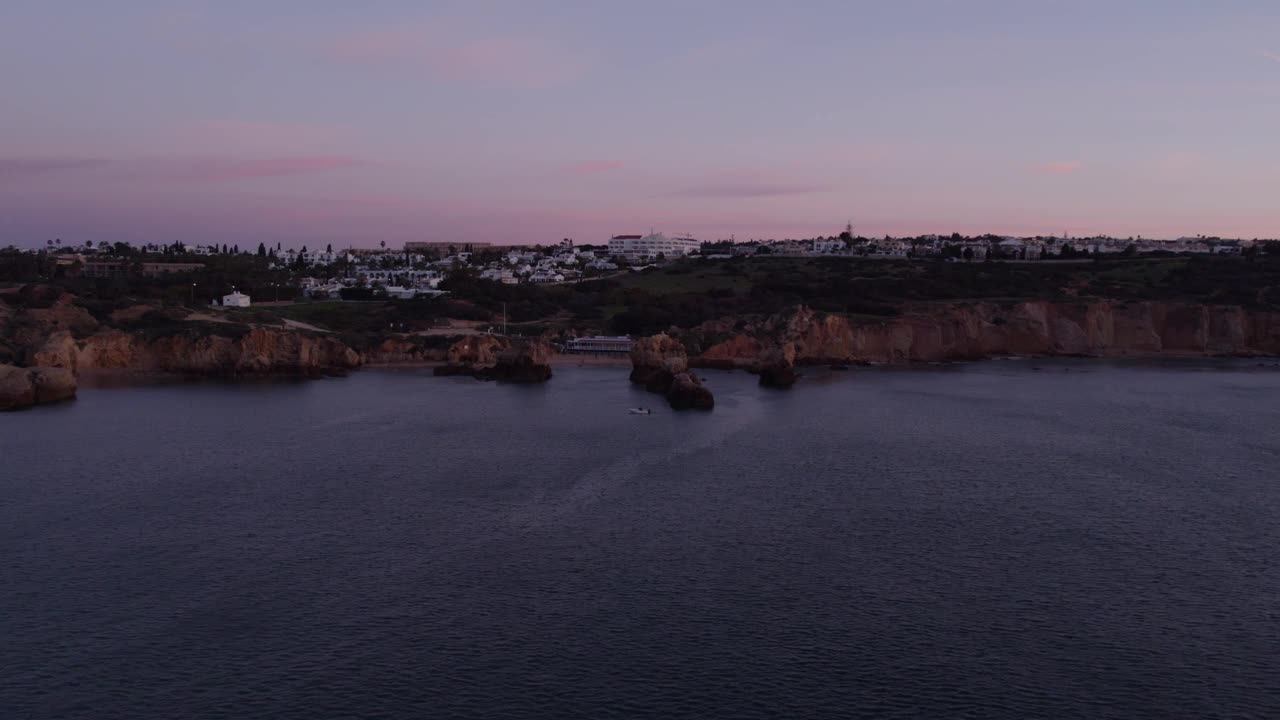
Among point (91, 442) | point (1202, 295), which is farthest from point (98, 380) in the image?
point (1202, 295)

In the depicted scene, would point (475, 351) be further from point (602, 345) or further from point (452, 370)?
point (602, 345)

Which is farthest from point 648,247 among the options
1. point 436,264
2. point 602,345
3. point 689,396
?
point 689,396

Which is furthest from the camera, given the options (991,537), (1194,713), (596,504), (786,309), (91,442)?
(786,309)

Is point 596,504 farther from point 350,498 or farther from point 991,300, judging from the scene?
point 991,300

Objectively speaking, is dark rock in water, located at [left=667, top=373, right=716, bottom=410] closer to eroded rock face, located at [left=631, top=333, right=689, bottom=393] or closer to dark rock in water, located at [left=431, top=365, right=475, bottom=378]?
eroded rock face, located at [left=631, top=333, right=689, bottom=393]

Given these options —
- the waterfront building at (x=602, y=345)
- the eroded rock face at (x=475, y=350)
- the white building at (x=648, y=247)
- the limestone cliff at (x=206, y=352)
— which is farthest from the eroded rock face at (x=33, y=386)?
the white building at (x=648, y=247)
